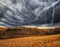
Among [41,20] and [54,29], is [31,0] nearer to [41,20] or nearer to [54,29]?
[41,20]

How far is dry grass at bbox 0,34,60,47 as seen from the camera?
3.58 meters

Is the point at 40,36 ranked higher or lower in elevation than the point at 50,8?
lower

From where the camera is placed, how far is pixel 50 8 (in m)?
3.97

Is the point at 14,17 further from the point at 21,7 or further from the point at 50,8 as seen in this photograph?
the point at 50,8

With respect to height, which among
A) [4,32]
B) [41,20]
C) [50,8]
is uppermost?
[50,8]

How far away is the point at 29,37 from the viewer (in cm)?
378

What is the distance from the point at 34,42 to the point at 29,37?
7.4 inches

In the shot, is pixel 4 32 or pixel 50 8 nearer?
pixel 4 32

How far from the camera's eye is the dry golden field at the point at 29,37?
3.61 m

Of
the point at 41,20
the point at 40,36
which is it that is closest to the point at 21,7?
the point at 41,20

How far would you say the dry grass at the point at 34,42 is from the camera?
3578mm

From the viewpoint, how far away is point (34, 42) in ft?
12.1

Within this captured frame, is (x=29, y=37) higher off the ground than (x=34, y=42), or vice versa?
(x=29, y=37)

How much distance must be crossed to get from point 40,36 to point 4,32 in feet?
2.86
